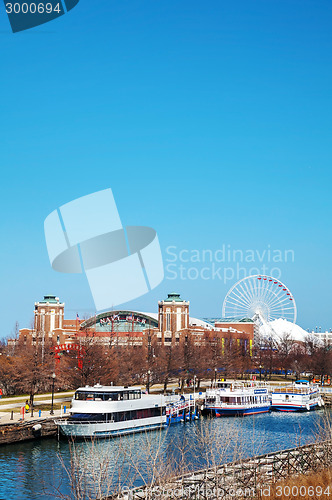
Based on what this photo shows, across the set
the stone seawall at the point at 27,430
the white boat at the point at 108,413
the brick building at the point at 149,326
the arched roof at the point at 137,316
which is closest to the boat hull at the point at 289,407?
the white boat at the point at 108,413

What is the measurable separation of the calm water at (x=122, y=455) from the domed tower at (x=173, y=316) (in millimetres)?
73056

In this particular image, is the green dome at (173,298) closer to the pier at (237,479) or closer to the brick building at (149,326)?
the brick building at (149,326)

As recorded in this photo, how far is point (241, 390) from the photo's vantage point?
77.8 meters

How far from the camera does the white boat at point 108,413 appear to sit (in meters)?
52.5

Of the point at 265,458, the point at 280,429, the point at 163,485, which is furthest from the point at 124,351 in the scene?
the point at 163,485

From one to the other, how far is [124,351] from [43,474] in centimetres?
5995

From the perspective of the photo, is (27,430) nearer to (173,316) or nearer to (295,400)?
(295,400)

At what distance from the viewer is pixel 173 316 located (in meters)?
142

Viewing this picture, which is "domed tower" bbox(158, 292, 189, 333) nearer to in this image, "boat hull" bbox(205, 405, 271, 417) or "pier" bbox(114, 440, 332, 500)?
"boat hull" bbox(205, 405, 271, 417)

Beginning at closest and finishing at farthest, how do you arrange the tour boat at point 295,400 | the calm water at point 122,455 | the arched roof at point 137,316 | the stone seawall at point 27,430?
the calm water at point 122,455
the stone seawall at point 27,430
the tour boat at point 295,400
the arched roof at point 137,316

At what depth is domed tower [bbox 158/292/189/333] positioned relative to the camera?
14138cm

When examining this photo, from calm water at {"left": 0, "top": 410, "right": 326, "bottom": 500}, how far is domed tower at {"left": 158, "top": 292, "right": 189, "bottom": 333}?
7306cm

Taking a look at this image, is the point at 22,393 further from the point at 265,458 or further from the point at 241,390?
the point at 265,458

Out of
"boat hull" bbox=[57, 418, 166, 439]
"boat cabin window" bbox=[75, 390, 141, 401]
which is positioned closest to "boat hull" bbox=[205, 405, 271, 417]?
"boat cabin window" bbox=[75, 390, 141, 401]
